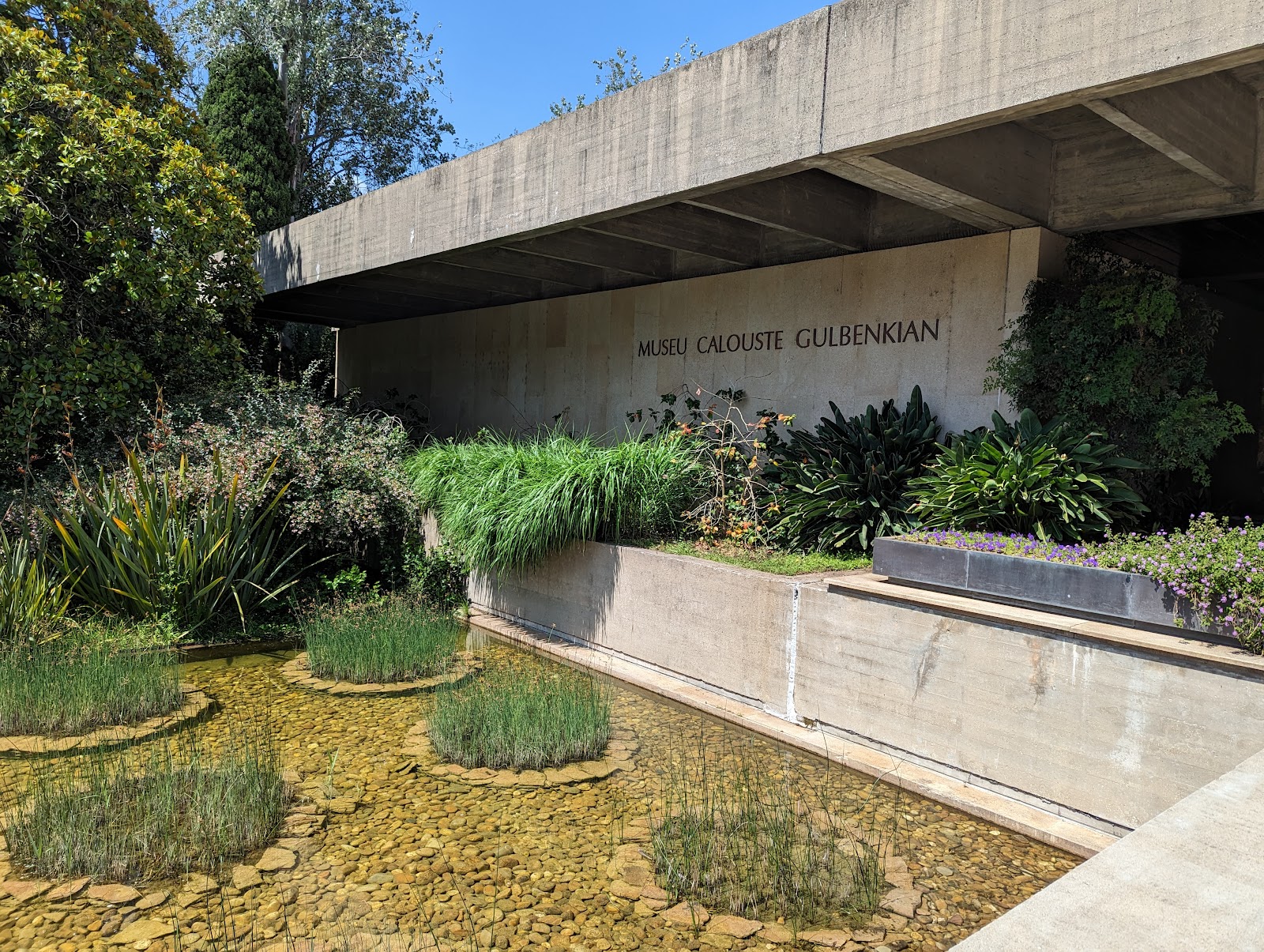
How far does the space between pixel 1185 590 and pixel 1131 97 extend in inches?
96.7

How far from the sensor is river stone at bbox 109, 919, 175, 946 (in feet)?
9.52

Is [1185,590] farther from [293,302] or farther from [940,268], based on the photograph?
[293,302]

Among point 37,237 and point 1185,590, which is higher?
point 37,237

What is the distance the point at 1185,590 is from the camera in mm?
3768

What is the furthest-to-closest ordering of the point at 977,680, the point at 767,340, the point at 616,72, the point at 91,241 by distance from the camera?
the point at 616,72, the point at 767,340, the point at 91,241, the point at 977,680

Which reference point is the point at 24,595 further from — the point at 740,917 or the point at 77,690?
the point at 740,917

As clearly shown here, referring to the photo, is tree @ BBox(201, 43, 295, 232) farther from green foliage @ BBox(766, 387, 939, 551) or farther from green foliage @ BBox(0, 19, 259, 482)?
green foliage @ BBox(766, 387, 939, 551)

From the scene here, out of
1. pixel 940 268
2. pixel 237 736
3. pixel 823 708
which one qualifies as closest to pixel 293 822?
pixel 237 736

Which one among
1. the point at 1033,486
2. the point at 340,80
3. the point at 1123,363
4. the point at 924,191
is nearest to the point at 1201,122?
the point at 924,191

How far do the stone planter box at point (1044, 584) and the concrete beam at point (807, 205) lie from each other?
9.80 ft

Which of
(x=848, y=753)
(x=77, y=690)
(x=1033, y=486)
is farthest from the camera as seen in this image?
(x=1033, y=486)

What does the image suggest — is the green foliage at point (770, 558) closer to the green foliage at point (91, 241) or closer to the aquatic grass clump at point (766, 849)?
the aquatic grass clump at point (766, 849)

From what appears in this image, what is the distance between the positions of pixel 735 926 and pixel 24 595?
5.26m

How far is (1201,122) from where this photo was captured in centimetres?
494
